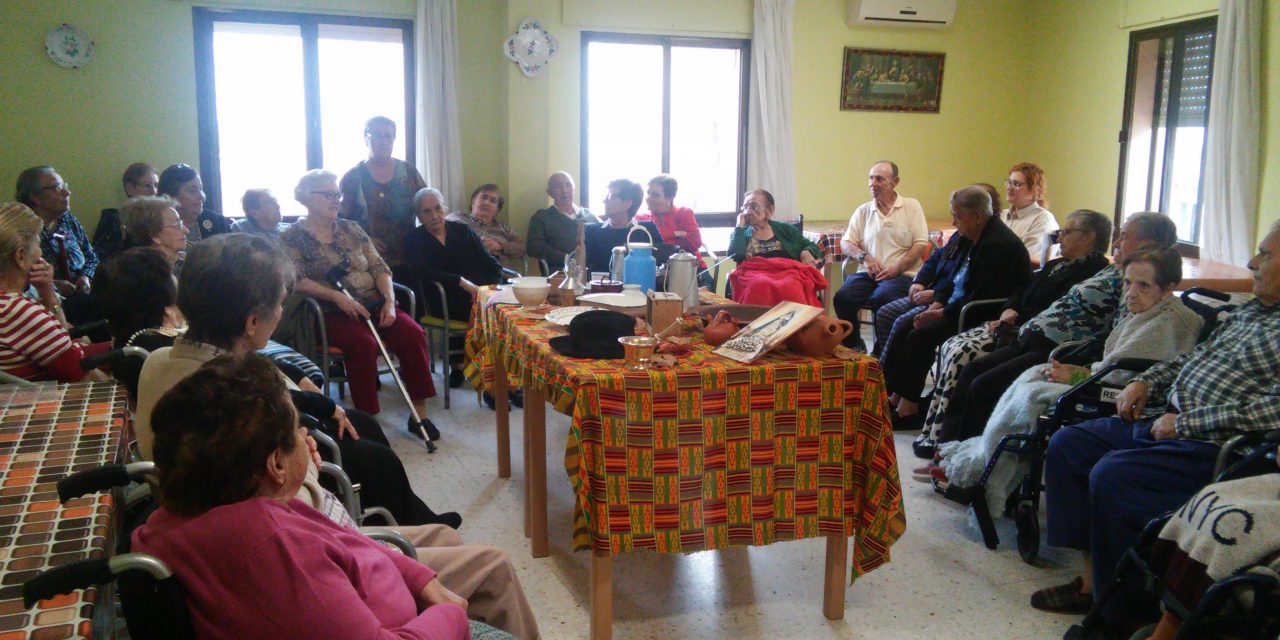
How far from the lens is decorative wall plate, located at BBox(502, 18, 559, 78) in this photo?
5.52m

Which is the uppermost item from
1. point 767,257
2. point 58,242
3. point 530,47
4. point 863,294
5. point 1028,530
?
point 530,47

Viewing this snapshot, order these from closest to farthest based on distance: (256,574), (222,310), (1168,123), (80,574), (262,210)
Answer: (80,574) < (256,574) < (222,310) < (262,210) < (1168,123)

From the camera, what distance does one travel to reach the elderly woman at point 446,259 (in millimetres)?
4574

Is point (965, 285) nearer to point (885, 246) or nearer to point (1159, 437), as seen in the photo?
point (885, 246)

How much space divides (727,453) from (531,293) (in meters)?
1.08

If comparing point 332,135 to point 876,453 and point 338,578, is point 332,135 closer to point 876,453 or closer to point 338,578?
point 876,453

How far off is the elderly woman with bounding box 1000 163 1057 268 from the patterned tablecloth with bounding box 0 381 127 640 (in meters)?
4.42

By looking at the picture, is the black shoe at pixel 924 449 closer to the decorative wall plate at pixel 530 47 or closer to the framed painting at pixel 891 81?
the decorative wall plate at pixel 530 47

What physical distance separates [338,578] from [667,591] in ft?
5.03

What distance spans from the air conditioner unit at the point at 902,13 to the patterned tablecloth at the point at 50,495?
5.53 metres

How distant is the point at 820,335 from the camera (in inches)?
91.3

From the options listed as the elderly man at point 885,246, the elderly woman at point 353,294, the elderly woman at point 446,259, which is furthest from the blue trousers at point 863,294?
the elderly woman at point 353,294

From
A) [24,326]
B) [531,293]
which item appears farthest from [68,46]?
[531,293]

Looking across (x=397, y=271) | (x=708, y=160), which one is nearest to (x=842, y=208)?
(x=708, y=160)
